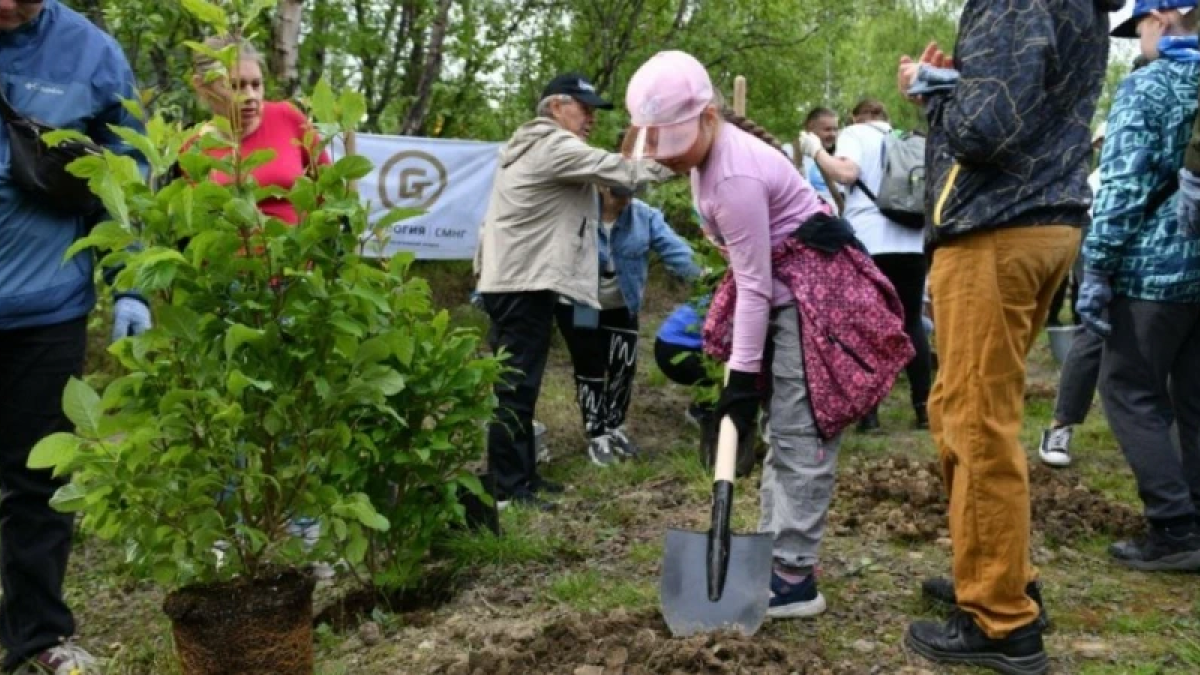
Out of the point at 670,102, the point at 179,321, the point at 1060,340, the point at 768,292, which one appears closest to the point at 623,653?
the point at 768,292

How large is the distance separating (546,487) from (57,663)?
275cm

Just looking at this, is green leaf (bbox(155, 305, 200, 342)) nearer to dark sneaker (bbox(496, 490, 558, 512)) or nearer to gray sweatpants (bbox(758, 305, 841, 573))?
gray sweatpants (bbox(758, 305, 841, 573))

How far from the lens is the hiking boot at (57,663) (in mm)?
3348

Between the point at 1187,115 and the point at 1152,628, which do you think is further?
the point at 1187,115

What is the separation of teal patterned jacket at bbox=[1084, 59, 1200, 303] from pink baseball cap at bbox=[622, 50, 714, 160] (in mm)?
1641

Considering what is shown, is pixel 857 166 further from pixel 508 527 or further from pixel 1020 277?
pixel 1020 277

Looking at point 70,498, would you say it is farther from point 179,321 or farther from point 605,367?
point 605,367

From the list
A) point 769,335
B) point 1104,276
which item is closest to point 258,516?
point 769,335

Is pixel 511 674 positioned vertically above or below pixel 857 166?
below

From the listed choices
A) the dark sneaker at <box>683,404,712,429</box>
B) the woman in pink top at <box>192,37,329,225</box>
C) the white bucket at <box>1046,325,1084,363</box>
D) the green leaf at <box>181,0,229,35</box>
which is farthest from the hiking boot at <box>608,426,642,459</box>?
the green leaf at <box>181,0,229,35</box>

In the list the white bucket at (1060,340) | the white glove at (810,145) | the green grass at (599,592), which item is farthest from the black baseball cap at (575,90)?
the white bucket at (1060,340)

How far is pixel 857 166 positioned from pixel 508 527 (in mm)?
3151

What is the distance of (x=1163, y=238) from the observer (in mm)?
3869

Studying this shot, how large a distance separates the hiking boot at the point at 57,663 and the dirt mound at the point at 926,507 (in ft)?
8.92
